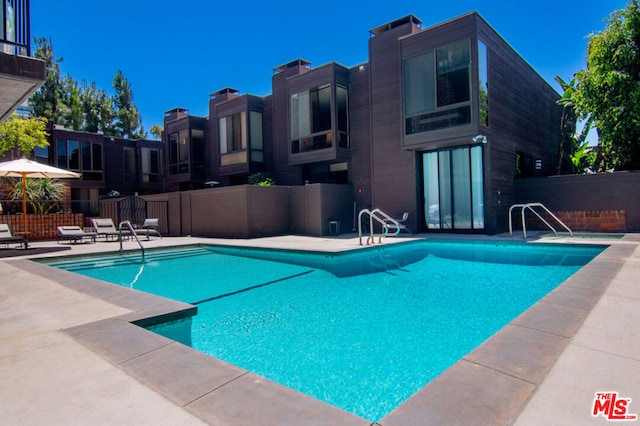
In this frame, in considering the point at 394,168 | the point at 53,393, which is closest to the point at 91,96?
the point at 394,168

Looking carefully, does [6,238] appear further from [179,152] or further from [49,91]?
[49,91]

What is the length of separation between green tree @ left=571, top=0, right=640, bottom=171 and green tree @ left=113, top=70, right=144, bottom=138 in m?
34.7

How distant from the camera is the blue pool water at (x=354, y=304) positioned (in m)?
2.99

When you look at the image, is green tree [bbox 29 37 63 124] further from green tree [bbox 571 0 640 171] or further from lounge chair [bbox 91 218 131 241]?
green tree [bbox 571 0 640 171]

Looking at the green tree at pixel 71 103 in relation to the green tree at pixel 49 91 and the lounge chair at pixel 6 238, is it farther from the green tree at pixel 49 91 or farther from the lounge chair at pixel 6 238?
the lounge chair at pixel 6 238

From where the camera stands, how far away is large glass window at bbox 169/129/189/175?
838 inches

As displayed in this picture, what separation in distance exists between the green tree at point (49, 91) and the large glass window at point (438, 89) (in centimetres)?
2734

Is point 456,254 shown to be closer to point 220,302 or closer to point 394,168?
point 394,168

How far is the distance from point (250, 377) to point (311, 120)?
1388 centimetres

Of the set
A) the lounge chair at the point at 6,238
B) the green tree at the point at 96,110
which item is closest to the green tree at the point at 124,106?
the green tree at the point at 96,110

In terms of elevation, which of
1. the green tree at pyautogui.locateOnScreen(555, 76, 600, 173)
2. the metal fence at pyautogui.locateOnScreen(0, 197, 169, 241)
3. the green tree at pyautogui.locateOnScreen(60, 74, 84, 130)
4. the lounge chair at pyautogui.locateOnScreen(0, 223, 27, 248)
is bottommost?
the lounge chair at pyautogui.locateOnScreen(0, 223, 27, 248)

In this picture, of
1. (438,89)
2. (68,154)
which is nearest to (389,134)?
(438,89)

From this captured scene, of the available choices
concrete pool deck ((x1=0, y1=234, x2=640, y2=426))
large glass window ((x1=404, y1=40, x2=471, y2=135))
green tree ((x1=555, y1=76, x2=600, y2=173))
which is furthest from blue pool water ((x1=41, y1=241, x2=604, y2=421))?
green tree ((x1=555, y1=76, x2=600, y2=173))

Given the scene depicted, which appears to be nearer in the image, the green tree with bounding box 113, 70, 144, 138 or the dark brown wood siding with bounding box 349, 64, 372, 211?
the dark brown wood siding with bounding box 349, 64, 372, 211
